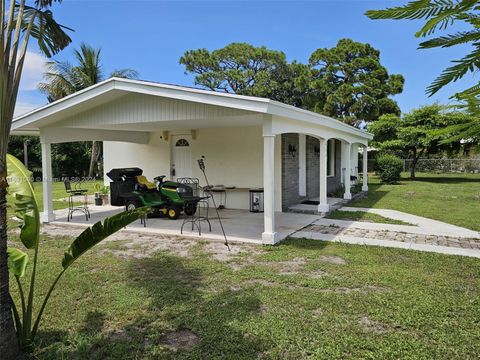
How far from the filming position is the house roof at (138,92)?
6895 mm

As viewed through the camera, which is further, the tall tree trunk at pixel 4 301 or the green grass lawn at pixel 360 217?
the green grass lawn at pixel 360 217

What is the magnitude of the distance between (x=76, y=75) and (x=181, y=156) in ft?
51.5

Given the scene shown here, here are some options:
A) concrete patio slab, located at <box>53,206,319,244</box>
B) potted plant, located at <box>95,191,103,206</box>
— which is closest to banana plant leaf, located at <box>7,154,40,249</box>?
concrete patio slab, located at <box>53,206,319,244</box>

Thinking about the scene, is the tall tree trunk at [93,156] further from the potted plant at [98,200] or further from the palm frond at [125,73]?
the potted plant at [98,200]

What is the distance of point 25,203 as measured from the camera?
3.43 meters

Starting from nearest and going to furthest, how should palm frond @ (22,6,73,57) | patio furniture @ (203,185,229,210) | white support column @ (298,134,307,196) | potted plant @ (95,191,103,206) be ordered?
1. palm frond @ (22,6,73,57)
2. patio furniture @ (203,185,229,210)
3. white support column @ (298,134,307,196)
4. potted plant @ (95,191,103,206)

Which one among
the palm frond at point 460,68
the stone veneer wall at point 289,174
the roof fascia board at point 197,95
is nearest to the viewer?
the palm frond at point 460,68

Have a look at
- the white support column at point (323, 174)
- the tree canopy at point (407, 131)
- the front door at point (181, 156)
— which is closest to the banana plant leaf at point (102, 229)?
the white support column at point (323, 174)

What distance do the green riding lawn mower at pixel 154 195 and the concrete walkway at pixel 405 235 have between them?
3.48 meters

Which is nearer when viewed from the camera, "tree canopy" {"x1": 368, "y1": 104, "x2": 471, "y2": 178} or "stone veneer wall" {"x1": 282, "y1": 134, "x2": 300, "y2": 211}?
"stone veneer wall" {"x1": 282, "y1": 134, "x2": 300, "y2": 211}

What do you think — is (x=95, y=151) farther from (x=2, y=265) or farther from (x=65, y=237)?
(x=2, y=265)

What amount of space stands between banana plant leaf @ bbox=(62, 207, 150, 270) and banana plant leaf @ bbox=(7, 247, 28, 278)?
1.30 feet

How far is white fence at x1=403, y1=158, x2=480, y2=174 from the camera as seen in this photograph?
96.1ft

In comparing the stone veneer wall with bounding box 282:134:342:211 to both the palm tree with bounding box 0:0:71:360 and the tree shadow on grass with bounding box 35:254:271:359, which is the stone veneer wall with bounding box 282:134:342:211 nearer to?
the tree shadow on grass with bounding box 35:254:271:359
